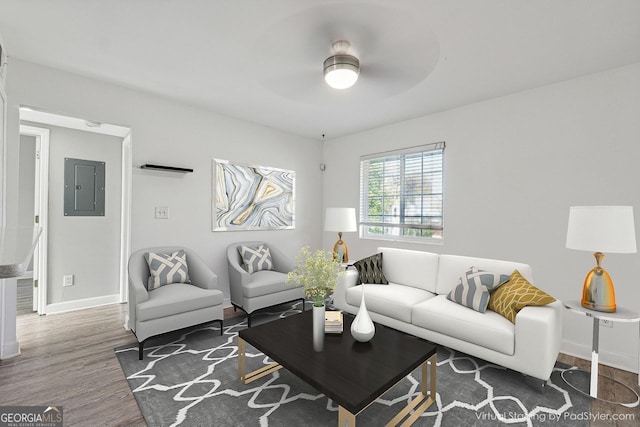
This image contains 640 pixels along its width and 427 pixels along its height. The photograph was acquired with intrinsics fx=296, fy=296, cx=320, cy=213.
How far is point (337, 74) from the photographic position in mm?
2189

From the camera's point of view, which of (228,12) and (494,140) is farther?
(494,140)

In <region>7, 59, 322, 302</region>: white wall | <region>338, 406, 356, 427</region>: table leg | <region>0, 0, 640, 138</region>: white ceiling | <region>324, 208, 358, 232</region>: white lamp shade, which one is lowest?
<region>338, 406, 356, 427</region>: table leg

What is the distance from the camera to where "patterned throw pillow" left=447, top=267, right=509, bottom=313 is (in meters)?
2.51

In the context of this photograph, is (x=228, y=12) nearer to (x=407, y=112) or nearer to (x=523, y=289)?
(x=407, y=112)

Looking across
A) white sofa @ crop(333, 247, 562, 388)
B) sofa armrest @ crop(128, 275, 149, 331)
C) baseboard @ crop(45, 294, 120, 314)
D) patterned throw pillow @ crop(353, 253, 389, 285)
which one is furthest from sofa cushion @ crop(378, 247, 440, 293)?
baseboard @ crop(45, 294, 120, 314)

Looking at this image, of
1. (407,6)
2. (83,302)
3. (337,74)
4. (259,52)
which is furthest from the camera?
(83,302)

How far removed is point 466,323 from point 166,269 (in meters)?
2.89

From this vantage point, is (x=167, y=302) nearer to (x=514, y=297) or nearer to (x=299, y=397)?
(x=299, y=397)

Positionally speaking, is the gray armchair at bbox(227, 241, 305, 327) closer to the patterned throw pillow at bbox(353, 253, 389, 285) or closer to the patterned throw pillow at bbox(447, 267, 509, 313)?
the patterned throw pillow at bbox(353, 253, 389, 285)

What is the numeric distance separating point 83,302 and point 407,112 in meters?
4.78

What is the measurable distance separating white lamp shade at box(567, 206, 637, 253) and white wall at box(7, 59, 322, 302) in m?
3.53

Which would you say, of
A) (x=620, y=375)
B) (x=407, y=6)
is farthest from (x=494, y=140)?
(x=620, y=375)

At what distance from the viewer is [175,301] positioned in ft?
8.87

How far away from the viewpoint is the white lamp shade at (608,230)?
1.96 meters
